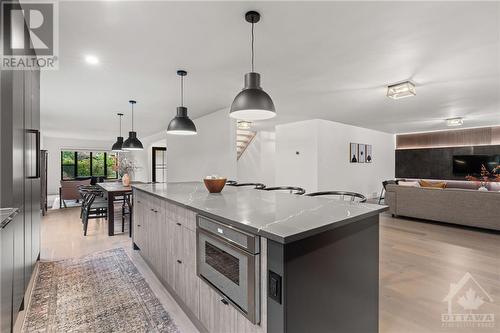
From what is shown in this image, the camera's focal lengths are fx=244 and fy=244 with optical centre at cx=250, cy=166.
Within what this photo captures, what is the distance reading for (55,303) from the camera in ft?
6.91

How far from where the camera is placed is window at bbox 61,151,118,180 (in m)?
10.4

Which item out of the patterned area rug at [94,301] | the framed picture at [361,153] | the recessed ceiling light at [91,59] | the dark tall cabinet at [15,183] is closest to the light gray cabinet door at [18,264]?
the dark tall cabinet at [15,183]

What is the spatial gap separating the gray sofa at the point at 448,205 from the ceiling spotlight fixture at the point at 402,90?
225cm

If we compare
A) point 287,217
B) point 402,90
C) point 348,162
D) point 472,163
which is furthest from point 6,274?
point 472,163

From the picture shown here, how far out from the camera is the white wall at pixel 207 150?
5066mm

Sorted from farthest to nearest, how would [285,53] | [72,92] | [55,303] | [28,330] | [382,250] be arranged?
[72,92] < [382,250] < [285,53] < [55,303] < [28,330]

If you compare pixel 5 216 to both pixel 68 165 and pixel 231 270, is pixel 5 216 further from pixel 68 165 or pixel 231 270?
pixel 68 165

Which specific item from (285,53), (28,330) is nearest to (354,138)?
(285,53)

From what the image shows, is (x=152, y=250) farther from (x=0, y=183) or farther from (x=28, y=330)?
(x=0, y=183)

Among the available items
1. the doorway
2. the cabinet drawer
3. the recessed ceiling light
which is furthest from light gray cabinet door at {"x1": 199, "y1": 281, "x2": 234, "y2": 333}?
the doorway

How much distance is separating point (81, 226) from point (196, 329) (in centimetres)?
408

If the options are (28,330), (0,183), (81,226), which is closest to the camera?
(0,183)

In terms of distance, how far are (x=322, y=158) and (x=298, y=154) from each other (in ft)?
2.33

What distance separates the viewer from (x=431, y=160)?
8719 millimetres
